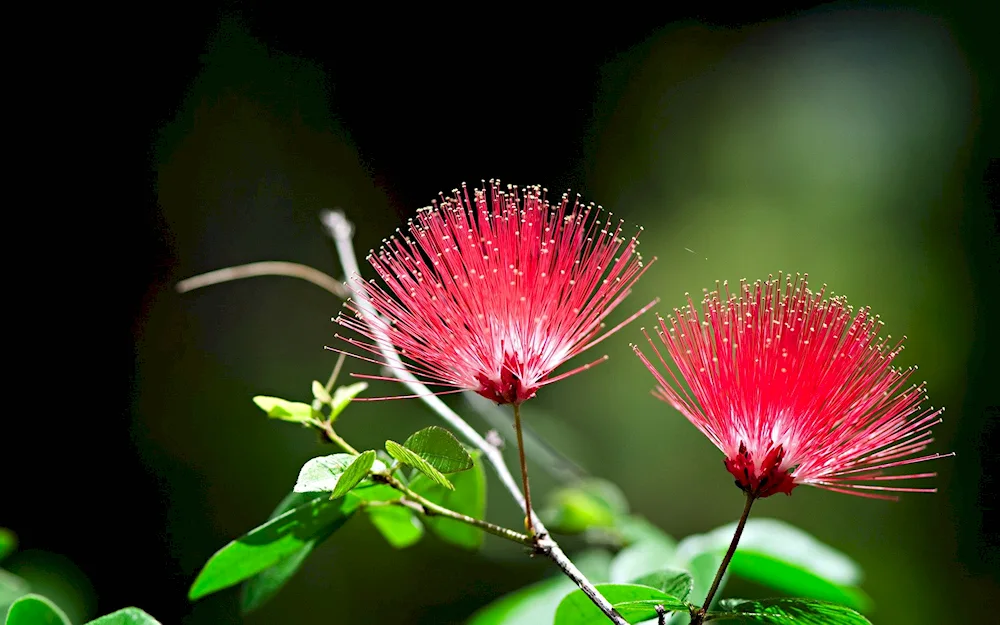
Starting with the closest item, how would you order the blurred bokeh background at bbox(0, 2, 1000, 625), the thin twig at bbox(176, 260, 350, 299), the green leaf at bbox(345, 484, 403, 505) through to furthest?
the green leaf at bbox(345, 484, 403, 505) < the thin twig at bbox(176, 260, 350, 299) < the blurred bokeh background at bbox(0, 2, 1000, 625)

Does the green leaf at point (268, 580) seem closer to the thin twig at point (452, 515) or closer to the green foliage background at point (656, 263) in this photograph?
→ the thin twig at point (452, 515)

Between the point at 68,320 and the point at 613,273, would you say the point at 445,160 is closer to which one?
the point at 68,320

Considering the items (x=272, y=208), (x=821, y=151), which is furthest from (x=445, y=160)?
(x=821, y=151)

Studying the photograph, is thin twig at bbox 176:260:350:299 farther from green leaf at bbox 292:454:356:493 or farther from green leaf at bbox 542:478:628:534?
green leaf at bbox 542:478:628:534

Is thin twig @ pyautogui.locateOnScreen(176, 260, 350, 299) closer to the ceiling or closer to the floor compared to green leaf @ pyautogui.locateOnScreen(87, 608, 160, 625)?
closer to the ceiling

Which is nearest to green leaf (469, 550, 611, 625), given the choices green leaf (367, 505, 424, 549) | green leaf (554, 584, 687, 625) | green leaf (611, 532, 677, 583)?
green leaf (611, 532, 677, 583)

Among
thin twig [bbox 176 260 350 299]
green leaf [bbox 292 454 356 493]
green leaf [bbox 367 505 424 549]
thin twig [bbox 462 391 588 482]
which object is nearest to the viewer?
green leaf [bbox 292 454 356 493]

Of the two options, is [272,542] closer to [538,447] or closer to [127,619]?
[127,619]
